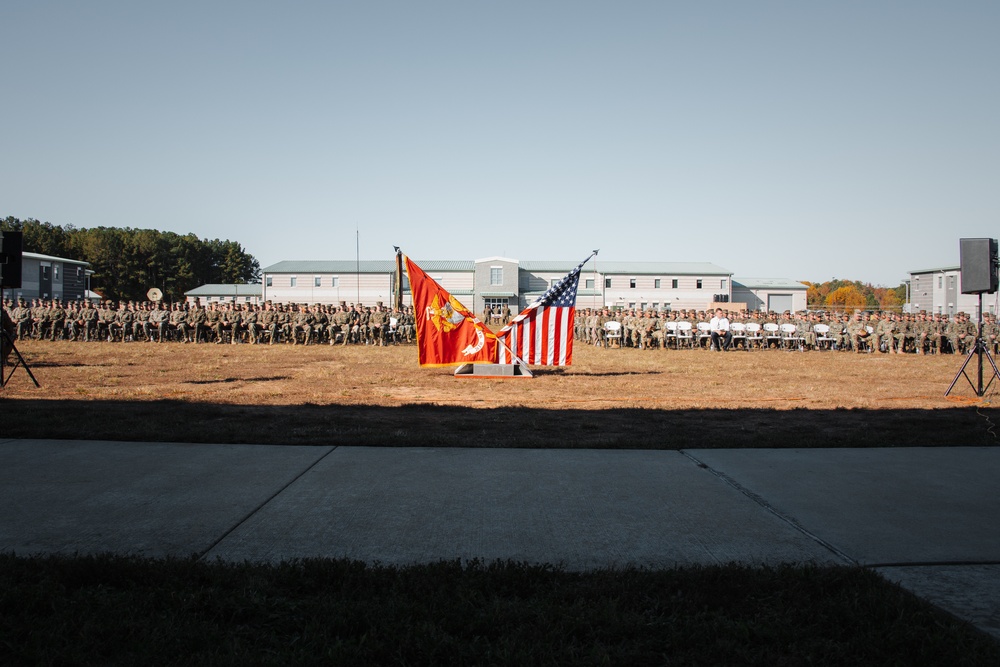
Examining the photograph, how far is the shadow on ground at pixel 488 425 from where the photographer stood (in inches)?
270

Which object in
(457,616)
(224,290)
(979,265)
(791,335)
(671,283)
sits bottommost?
(457,616)

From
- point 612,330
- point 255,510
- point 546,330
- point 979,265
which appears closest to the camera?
point 255,510

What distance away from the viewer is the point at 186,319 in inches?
1182

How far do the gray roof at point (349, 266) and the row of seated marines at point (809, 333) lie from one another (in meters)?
41.3

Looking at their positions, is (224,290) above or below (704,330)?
above

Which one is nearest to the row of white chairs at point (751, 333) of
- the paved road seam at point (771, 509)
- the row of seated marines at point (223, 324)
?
the row of seated marines at point (223, 324)

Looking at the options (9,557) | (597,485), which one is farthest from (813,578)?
A: (9,557)

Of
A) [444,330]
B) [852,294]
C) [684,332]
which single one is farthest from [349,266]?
[852,294]

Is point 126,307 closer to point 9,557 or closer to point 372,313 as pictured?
point 372,313

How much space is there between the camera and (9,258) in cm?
1080

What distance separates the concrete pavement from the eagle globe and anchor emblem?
789cm

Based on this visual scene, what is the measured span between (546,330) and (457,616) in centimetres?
1148

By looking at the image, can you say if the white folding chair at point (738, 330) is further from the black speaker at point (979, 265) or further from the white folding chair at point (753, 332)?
the black speaker at point (979, 265)

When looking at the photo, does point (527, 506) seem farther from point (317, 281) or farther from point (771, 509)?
point (317, 281)
